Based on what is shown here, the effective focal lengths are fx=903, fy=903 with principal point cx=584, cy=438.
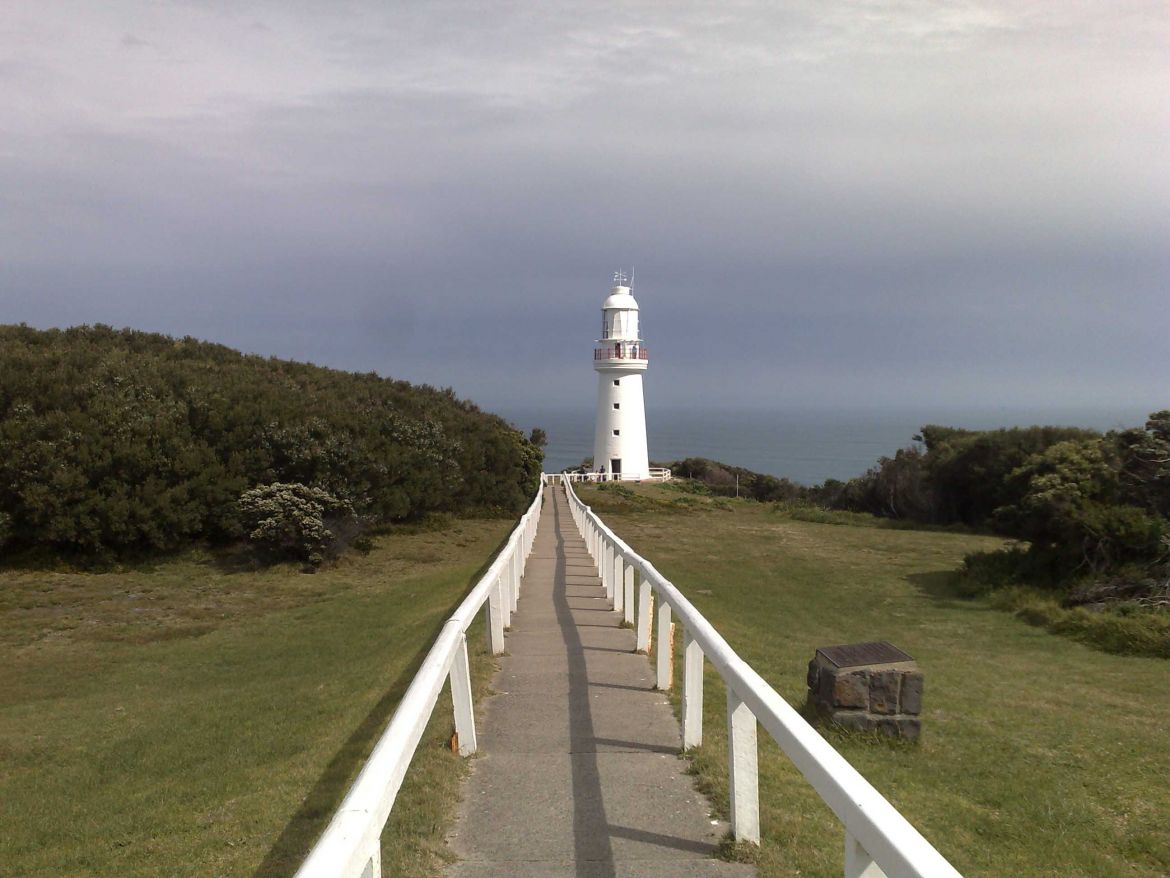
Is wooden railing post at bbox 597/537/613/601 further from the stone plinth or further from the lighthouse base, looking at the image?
the lighthouse base

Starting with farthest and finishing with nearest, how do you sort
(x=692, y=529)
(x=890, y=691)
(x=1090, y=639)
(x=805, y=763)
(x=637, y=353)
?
1. (x=637, y=353)
2. (x=692, y=529)
3. (x=1090, y=639)
4. (x=890, y=691)
5. (x=805, y=763)

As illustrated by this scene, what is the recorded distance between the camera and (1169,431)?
18.4m

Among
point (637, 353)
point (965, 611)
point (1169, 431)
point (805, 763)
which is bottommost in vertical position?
point (965, 611)

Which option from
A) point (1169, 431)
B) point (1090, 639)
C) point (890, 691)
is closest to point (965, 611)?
point (1090, 639)

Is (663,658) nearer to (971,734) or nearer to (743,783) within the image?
(743,783)

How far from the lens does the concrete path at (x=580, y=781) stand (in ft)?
14.2

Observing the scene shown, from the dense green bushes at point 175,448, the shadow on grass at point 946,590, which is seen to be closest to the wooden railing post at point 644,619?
the shadow on grass at point 946,590

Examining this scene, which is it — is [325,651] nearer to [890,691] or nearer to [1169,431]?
[890,691]

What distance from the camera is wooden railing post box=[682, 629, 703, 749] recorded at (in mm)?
5750

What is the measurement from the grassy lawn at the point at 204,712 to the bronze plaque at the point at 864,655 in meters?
3.03

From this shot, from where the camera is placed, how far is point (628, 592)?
10.8m

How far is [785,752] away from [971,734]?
5468mm

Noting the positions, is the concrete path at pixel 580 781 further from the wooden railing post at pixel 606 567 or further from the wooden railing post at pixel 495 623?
the wooden railing post at pixel 606 567

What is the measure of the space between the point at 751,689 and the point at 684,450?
16196 cm
